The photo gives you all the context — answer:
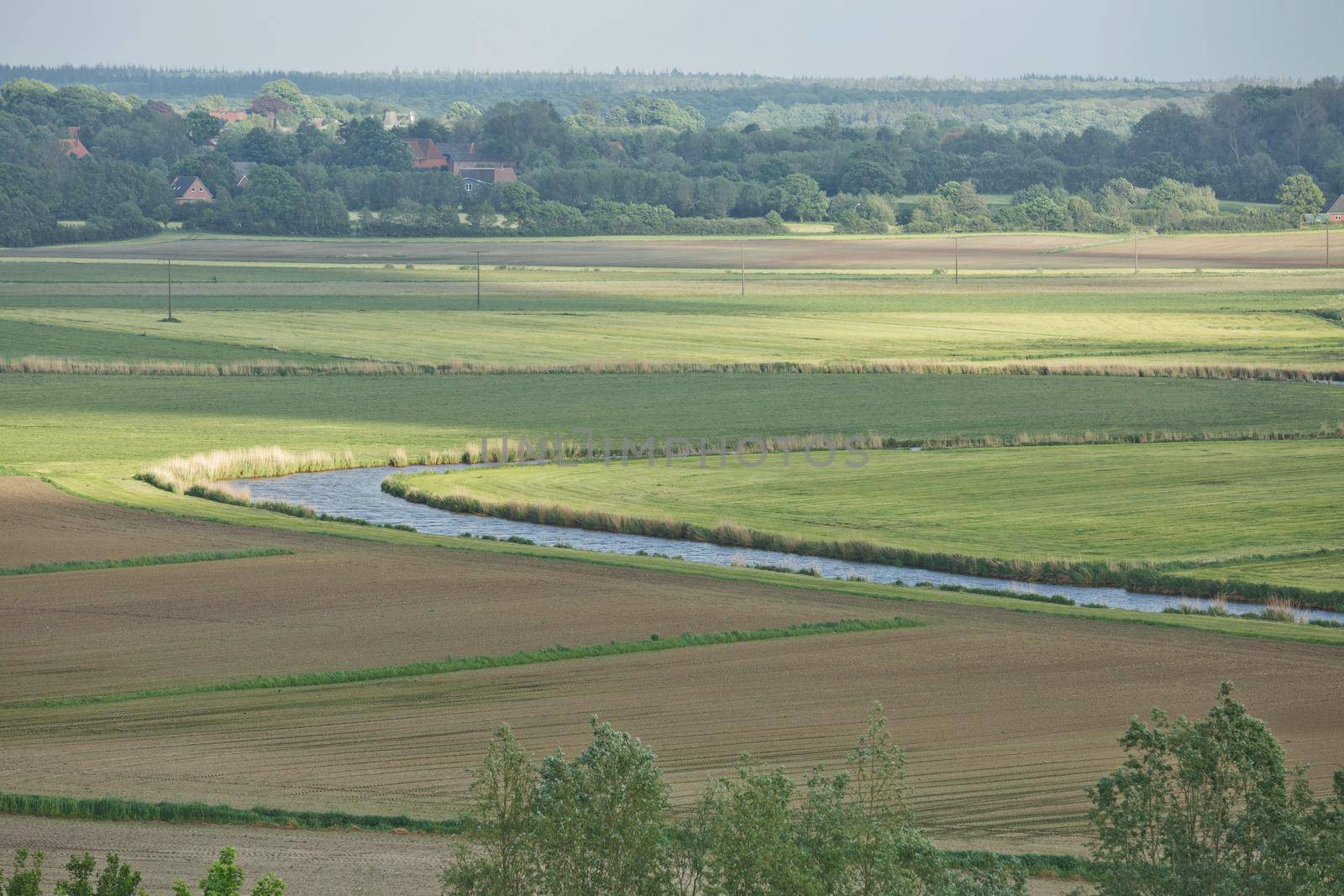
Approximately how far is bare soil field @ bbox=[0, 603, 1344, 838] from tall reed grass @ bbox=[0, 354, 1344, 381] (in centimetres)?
4553

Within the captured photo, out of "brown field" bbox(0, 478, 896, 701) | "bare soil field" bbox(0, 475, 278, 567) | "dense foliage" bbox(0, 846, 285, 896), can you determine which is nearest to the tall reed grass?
"bare soil field" bbox(0, 475, 278, 567)

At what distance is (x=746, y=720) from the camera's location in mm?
23500

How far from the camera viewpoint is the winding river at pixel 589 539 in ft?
117

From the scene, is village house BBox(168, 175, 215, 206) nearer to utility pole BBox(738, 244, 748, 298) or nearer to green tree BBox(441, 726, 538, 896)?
utility pole BBox(738, 244, 748, 298)

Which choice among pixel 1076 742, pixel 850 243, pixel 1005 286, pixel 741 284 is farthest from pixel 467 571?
pixel 850 243

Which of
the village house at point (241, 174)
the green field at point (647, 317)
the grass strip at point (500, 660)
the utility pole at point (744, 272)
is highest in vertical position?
the village house at point (241, 174)

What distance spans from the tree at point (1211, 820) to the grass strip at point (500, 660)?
13.5m

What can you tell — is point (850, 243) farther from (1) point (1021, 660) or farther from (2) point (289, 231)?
(1) point (1021, 660)

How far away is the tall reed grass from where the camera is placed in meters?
72.6

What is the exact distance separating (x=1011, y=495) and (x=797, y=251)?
336ft

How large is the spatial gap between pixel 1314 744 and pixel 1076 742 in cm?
313

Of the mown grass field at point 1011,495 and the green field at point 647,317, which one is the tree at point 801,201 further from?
the mown grass field at point 1011,495

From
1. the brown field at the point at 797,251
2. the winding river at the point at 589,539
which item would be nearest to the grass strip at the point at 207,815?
the winding river at the point at 589,539

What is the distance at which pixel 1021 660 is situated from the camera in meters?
27.4
